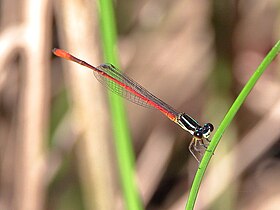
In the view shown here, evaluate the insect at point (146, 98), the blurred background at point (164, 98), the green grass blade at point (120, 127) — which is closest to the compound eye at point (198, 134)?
the insect at point (146, 98)

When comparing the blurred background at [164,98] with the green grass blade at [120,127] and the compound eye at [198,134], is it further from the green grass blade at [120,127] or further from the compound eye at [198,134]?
the green grass blade at [120,127]

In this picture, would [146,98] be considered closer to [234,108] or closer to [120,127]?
[120,127]

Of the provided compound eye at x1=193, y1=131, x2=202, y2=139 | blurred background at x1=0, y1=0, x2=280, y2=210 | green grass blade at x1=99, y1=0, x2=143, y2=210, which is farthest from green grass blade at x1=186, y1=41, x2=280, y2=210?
blurred background at x1=0, y1=0, x2=280, y2=210

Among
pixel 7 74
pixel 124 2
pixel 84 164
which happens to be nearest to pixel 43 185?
pixel 84 164

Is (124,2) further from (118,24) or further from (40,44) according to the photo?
(40,44)

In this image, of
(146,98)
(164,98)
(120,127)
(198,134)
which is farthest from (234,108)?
(164,98)

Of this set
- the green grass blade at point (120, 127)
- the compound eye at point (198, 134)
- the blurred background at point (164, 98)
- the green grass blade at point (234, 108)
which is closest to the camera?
the green grass blade at point (234, 108)

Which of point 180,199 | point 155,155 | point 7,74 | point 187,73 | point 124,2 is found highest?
point 124,2
